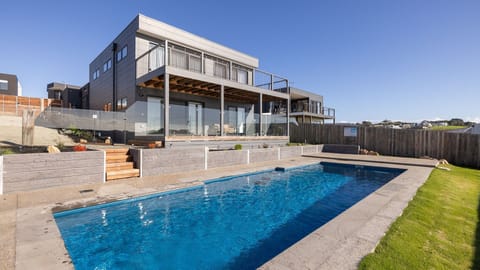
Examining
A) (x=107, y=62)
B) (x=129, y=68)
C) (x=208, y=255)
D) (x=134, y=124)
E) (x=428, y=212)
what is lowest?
(x=208, y=255)

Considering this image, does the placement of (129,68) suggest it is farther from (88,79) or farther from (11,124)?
(11,124)

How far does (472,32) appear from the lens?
32.0ft

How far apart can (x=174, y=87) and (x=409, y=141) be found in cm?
1419

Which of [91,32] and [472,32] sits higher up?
[91,32]

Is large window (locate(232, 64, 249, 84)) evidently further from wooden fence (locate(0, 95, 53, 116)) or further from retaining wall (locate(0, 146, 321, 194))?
wooden fence (locate(0, 95, 53, 116))

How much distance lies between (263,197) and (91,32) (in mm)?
14558

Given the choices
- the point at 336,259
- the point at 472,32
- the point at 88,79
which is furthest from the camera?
the point at 88,79

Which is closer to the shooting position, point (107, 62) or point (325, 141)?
point (107, 62)

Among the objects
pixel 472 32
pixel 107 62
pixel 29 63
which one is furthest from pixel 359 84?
pixel 29 63

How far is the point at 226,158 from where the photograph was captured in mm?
9227

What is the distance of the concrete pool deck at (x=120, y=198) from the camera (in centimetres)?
230

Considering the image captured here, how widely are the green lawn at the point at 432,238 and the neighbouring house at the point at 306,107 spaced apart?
54.4 ft

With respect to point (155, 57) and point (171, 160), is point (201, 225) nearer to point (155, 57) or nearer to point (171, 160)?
point (171, 160)

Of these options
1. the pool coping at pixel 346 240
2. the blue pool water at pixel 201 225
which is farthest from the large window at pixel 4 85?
the pool coping at pixel 346 240
